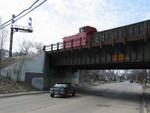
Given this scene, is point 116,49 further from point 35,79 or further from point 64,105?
point 35,79

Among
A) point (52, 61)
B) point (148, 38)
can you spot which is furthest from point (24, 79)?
point (148, 38)

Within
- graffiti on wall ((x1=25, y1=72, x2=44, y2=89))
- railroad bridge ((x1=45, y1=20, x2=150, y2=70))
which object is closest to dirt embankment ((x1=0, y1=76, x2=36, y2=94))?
graffiti on wall ((x1=25, y1=72, x2=44, y2=89))

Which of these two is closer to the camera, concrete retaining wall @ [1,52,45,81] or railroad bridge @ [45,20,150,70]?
railroad bridge @ [45,20,150,70]

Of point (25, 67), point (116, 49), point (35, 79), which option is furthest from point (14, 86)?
point (116, 49)

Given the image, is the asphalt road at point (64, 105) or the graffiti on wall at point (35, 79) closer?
the asphalt road at point (64, 105)

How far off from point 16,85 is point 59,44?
886cm

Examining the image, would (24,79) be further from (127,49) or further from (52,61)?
(127,49)

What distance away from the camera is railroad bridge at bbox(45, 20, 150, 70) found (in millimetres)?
21391

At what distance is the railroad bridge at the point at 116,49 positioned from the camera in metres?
21.4

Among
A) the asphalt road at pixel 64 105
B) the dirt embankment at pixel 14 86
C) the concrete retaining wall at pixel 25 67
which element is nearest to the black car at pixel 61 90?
the asphalt road at pixel 64 105

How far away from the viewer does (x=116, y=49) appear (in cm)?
2470

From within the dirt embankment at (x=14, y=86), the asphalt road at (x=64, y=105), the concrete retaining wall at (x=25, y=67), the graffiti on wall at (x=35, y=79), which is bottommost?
the asphalt road at (x=64, y=105)

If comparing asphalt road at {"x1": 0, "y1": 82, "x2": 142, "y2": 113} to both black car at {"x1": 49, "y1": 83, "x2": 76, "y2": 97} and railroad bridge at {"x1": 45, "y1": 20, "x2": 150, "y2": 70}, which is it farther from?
railroad bridge at {"x1": 45, "y1": 20, "x2": 150, "y2": 70}

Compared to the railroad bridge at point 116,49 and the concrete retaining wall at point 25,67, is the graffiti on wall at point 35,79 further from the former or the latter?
the railroad bridge at point 116,49
